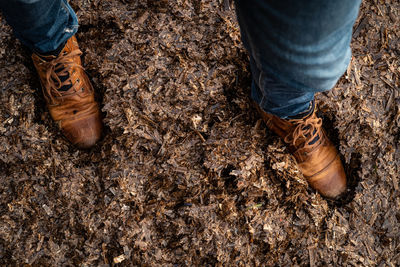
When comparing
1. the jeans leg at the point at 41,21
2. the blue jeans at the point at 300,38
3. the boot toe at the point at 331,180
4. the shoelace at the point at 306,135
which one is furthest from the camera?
the boot toe at the point at 331,180

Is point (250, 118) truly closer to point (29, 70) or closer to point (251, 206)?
point (251, 206)

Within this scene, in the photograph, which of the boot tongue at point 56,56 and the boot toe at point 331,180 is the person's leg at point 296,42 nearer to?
the boot toe at point 331,180

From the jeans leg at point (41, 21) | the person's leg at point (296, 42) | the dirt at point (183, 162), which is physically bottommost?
the dirt at point (183, 162)

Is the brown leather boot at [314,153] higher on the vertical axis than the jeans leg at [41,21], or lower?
lower

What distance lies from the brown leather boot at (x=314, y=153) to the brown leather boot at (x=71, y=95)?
3.04ft

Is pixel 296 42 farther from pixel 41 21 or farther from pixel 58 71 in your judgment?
pixel 58 71

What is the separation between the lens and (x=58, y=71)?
5.03ft

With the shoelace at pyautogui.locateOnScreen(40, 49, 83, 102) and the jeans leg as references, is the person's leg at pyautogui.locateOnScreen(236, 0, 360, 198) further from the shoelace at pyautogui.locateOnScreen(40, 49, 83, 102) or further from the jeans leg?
the shoelace at pyautogui.locateOnScreen(40, 49, 83, 102)

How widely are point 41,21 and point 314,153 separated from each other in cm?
140

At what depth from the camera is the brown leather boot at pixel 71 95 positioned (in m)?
1.52

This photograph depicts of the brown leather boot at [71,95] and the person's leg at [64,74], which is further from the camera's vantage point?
the brown leather boot at [71,95]

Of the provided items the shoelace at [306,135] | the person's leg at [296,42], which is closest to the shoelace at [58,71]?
the person's leg at [296,42]

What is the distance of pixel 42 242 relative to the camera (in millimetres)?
1505

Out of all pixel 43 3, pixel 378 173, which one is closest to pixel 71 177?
pixel 43 3
